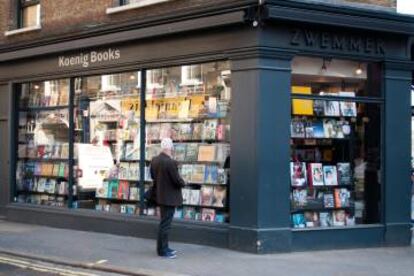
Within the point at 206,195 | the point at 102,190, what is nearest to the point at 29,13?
the point at 102,190

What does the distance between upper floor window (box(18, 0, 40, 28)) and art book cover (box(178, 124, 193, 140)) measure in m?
5.33

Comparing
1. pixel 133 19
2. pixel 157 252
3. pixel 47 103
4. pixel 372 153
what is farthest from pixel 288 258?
pixel 47 103

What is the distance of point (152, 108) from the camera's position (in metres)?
13.6

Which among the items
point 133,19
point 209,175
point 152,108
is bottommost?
point 209,175

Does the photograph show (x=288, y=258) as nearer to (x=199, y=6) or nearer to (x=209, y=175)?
(x=209, y=175)

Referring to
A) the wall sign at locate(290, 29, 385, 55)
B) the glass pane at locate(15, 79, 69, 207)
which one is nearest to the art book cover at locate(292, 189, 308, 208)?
the wall sign at locate(290, 29, 385, 55)

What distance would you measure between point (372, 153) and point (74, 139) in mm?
6257

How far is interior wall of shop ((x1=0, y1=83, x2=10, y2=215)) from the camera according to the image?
1662cm

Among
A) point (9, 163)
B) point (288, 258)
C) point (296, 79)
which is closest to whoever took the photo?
point (288, 258)

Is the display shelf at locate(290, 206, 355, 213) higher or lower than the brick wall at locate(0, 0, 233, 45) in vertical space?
lower

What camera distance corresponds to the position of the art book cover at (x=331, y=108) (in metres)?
12.4

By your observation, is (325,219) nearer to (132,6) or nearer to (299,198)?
(299,198)

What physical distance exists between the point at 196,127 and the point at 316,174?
2.32 meters

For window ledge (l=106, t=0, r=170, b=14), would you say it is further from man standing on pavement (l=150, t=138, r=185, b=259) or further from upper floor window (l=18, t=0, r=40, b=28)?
man standing on pavement (l=150, t=138, r=185, b=259)
